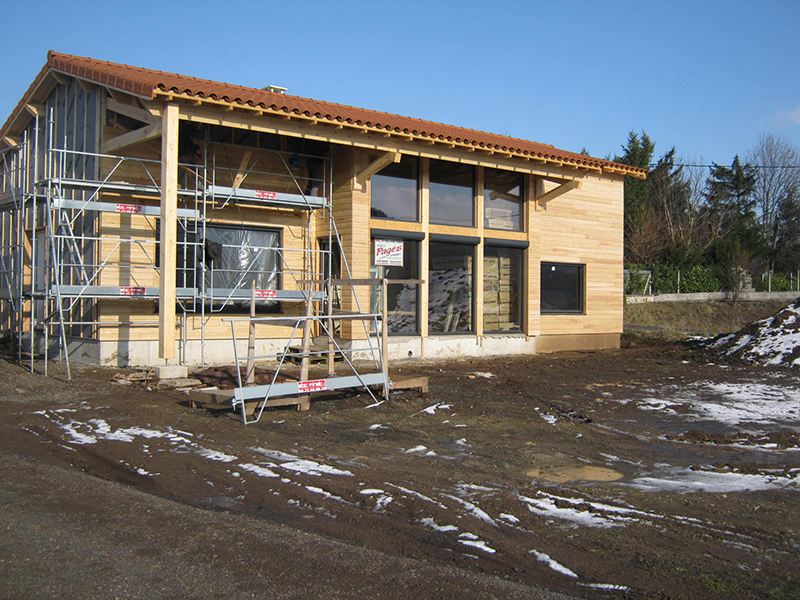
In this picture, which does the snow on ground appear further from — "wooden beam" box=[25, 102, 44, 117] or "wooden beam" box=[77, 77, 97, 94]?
"wooden beam" box=[25, 102, 44, 117]

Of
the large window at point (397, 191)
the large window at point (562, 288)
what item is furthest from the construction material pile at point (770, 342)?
the large window at point (397, 191)

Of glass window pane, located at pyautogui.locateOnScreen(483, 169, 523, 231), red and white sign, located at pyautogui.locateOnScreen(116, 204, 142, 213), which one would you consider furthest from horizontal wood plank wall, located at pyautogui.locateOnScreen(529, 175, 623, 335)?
red and white sign, located at pyautogui.locateOnScreen(116, 204, 142, 213)

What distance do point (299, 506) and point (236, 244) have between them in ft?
31.8

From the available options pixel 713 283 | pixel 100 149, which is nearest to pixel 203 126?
pixel 100 149

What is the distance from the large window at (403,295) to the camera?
14508 mm

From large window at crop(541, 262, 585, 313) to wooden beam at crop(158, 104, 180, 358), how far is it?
988cm

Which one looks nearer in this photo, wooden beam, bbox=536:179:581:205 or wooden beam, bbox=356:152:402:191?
wooden beam, bbox=356:152:402:191

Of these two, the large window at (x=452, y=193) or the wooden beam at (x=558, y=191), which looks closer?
the large window at (x=452, y=193)

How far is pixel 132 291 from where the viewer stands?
11.9 metres

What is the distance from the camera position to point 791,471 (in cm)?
626

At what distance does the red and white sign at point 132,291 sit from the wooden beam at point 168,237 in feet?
5.47

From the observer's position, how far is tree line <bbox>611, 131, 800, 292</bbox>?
36125 mm

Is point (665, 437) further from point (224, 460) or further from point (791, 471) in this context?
point (224, 460)

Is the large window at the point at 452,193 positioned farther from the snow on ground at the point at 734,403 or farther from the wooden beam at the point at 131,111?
the wooden beam at the point at 131,111
